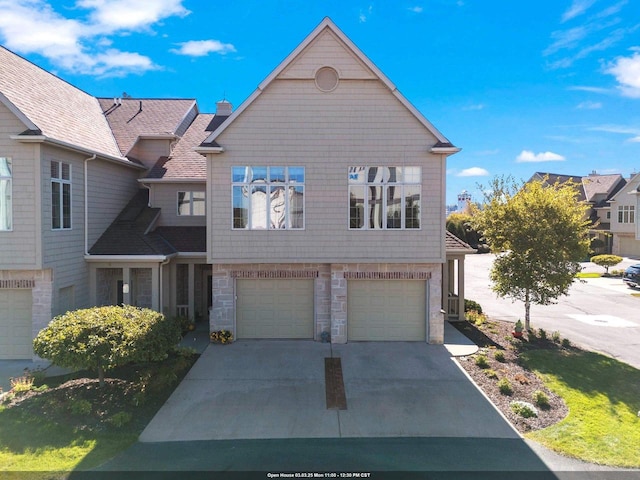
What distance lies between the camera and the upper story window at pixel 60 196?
13031mm

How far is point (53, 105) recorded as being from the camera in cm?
1478

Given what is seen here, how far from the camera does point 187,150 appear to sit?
19078 millimetres

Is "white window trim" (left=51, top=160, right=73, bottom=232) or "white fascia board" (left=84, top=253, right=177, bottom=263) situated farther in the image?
"white fascia board" (left=84, top=253, right=177, bottom=263)

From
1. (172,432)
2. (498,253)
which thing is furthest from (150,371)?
(498,253)

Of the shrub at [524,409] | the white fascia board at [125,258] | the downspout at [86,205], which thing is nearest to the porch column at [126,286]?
the white fascia board at [125,258]

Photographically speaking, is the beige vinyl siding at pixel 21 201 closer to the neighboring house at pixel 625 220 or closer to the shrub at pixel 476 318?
the shrub at pixel 476 318

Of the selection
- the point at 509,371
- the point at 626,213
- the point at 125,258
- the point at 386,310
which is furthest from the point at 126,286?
the point at 626,213

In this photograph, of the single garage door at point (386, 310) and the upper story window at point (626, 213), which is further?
the upper story window at point (626, 213)

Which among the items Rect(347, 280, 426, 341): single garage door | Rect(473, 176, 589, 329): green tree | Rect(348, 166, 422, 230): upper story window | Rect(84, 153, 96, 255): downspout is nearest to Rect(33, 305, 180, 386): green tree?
Rect(84, 153, 96, 255): downspout

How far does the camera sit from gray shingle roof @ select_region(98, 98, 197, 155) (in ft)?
61.3

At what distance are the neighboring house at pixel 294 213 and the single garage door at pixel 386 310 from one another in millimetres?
37

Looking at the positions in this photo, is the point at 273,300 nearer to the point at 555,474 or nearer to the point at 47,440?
the point at 47,440

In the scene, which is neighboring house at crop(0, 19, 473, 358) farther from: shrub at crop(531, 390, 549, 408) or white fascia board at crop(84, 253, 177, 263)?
shrub at crop(531, 390, 549, 408)

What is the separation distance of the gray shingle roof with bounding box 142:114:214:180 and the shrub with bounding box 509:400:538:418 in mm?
13355
